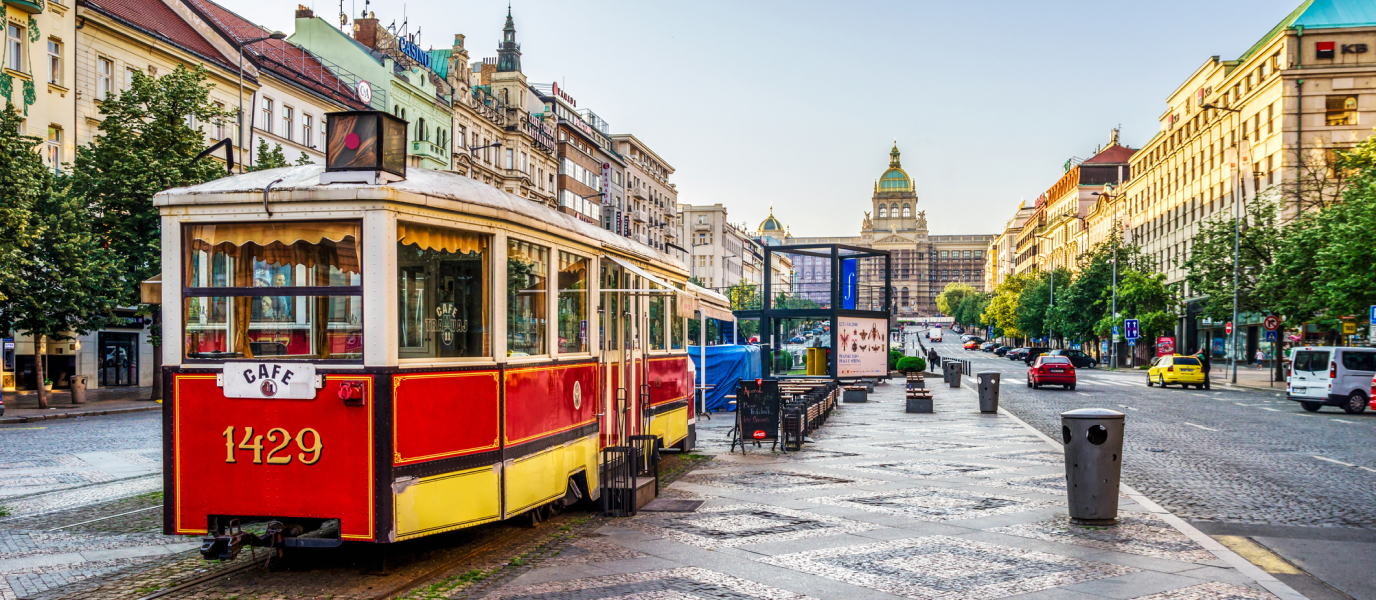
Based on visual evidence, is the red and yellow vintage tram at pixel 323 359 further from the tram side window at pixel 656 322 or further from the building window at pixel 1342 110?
the building window at pixel 1342 110

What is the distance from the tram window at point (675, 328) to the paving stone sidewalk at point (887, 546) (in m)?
1.72

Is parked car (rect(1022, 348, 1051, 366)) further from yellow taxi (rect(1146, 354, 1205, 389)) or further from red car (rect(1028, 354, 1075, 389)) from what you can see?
red car (rect(1028, 354, 1075, 389))

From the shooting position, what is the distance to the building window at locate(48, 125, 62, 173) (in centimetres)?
3412

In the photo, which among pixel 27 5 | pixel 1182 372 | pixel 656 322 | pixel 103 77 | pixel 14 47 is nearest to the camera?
pixel 656 322

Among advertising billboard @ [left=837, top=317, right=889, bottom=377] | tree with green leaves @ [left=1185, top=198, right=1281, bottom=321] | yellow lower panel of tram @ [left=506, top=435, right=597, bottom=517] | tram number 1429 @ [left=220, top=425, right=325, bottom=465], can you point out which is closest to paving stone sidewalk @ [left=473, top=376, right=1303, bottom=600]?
yellow lower panel of tram @ [left=506, top=435, right=597, bottom=517]

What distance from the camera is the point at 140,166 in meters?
29.8

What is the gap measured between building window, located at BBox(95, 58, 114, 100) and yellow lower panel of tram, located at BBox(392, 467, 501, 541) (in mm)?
34040

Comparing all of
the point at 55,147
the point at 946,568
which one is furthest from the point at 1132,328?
the point at 946,568

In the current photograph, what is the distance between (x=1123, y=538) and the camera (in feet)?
30.6

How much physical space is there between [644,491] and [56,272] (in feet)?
72.7

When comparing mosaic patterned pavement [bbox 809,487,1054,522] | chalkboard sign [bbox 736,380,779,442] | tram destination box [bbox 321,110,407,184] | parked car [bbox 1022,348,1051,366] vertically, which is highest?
tram destination box [bbox 321,110,407,184]

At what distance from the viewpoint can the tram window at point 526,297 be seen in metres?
8.33

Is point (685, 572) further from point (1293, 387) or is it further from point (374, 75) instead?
point (374, 75)

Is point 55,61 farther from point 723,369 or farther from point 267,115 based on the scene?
point 723,369
